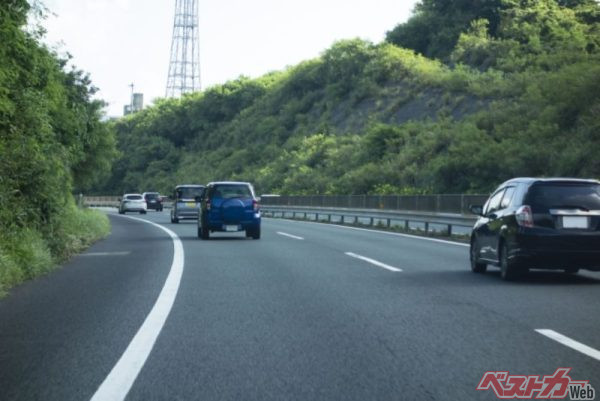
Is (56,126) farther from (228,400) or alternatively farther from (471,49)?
(471,49)

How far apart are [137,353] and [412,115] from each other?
65218 mm

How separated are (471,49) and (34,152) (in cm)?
6575

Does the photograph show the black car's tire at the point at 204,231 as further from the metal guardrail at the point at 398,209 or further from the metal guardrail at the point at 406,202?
the metal guardrail at the point at 406,202

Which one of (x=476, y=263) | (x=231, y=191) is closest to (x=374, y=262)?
(x=476, y=263)

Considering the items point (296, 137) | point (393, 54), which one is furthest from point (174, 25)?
point (393, 54)

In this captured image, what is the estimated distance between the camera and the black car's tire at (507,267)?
40.2ft

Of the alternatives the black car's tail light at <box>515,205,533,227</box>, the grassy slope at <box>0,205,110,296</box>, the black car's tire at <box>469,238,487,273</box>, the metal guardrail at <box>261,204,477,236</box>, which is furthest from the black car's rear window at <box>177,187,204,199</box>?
the black car's tail light at <box>515,205,533,227</box>

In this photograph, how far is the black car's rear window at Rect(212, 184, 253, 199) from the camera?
79.8 feet

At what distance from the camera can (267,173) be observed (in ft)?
258

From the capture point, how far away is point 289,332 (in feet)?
26.2

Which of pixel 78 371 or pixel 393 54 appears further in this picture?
pixel 393 54

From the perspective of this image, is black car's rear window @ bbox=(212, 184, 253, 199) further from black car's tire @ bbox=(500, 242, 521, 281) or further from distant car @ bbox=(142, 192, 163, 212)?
distant car @ bbox=(142, 192, 163, 212)

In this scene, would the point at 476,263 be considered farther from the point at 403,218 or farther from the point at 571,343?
the point at 403,218

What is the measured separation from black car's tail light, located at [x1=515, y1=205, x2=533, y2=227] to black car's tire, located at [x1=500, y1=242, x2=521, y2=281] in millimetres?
551
